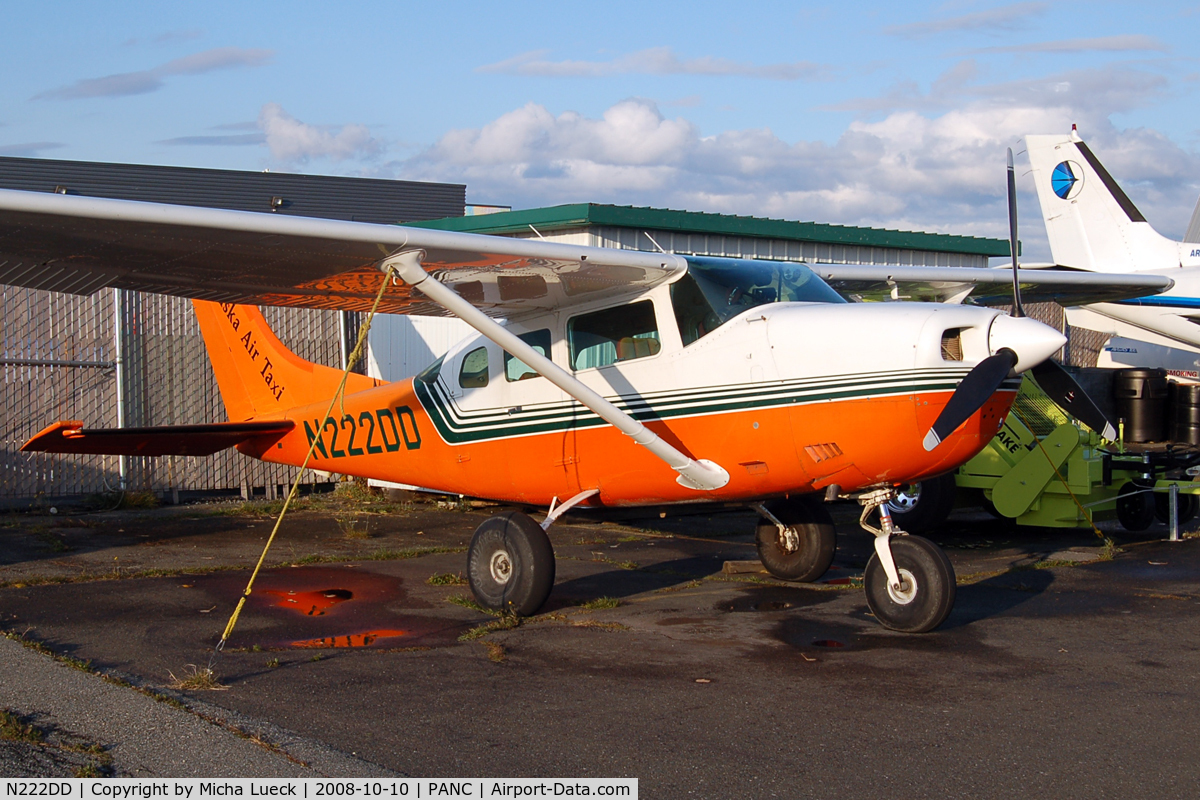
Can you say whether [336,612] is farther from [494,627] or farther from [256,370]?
[256,370]

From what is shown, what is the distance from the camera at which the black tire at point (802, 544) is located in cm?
848

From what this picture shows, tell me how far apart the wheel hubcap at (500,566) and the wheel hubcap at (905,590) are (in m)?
2.61

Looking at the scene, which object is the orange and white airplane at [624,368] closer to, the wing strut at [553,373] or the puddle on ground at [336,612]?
the wing strut at [553,373]

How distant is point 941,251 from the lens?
18.2 meters

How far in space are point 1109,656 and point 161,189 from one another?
990 inches

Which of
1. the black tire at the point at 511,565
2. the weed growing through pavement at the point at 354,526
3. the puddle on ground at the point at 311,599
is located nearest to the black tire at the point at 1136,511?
the black tire at the point at 511,565

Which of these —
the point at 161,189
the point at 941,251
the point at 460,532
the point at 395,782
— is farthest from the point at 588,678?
the point at 161,189

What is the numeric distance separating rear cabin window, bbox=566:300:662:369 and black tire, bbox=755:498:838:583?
2033mm

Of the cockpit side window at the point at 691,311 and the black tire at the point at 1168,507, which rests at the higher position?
the cockpit side window at the point at 691,311

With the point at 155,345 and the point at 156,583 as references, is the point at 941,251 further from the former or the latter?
the point at 156,583

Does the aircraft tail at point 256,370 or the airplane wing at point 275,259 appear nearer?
the airplane wing at point 275,259

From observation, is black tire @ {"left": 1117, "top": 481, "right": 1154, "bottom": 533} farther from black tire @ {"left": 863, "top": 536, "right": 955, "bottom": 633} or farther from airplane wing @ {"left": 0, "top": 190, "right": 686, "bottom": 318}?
airplane wing @ {"left": 0, "top": 190, "right": 686, "bottom": 318}

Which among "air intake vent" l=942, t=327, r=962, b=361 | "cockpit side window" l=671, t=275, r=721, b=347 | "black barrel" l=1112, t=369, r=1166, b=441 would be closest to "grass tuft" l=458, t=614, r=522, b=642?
"cockpit side window" l=671, t=275, r=721, b=347

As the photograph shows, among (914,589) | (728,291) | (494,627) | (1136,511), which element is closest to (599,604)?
(494,627)
